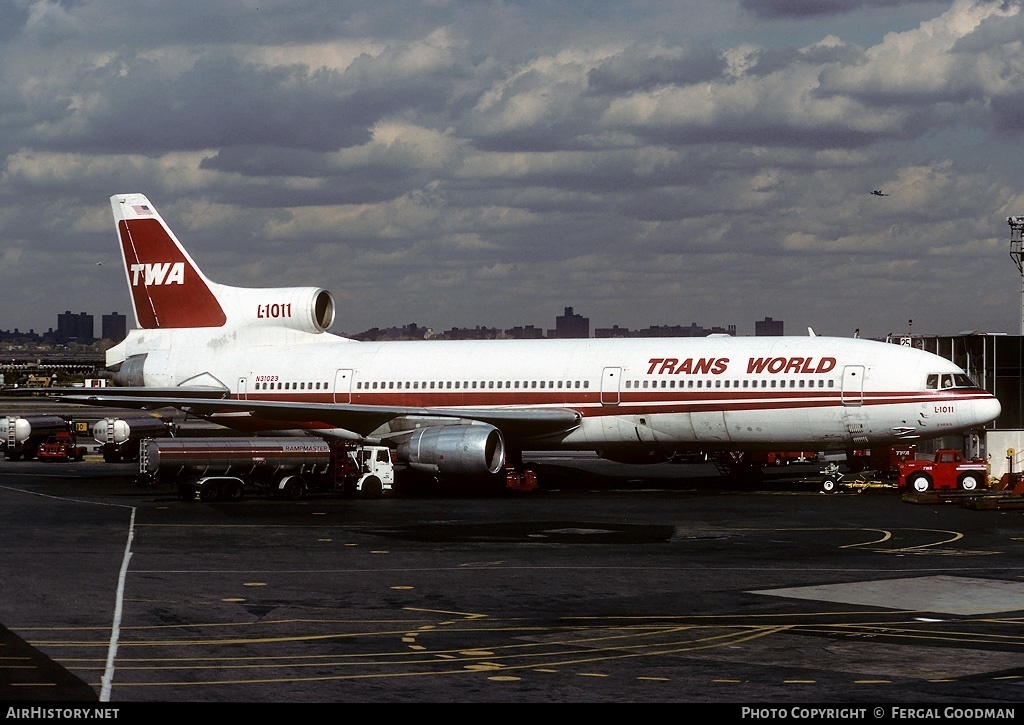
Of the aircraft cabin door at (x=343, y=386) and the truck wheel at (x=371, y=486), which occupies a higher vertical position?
the aircraft cabin door at (x=343, y=386)

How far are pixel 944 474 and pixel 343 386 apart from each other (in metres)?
25.7

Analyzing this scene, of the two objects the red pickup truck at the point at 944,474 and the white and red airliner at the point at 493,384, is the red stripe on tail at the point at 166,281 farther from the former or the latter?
the red pickup truck at the point at 944,474

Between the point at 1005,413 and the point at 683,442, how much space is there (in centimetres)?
1867

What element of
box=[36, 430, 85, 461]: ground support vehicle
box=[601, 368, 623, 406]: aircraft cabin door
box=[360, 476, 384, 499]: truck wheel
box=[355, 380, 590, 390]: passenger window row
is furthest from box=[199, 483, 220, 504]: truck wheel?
box=[36, 430, 85, 461]: ground support vehicle

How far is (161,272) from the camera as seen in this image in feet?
213

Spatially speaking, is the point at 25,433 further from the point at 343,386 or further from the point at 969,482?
the point at 969,482

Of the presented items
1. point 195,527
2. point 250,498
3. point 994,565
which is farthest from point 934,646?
point 250,498

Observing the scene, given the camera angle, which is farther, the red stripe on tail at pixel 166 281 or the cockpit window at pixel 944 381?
the red stripe on tail at pixel 166 281

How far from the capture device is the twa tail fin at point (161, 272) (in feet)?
212

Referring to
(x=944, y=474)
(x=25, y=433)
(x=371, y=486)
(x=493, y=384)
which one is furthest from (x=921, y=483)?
(x=25, y=433)

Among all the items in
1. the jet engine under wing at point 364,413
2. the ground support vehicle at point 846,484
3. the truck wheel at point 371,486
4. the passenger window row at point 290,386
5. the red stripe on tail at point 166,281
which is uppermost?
the red stripe on tail at point 166,281

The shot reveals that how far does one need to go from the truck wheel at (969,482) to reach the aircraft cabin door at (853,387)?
5796mm

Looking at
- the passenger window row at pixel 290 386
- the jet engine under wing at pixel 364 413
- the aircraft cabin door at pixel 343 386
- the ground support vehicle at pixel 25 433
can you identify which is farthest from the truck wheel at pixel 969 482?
the ground support vehicle at pixel 25 433

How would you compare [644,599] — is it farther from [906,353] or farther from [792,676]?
[906,353]
